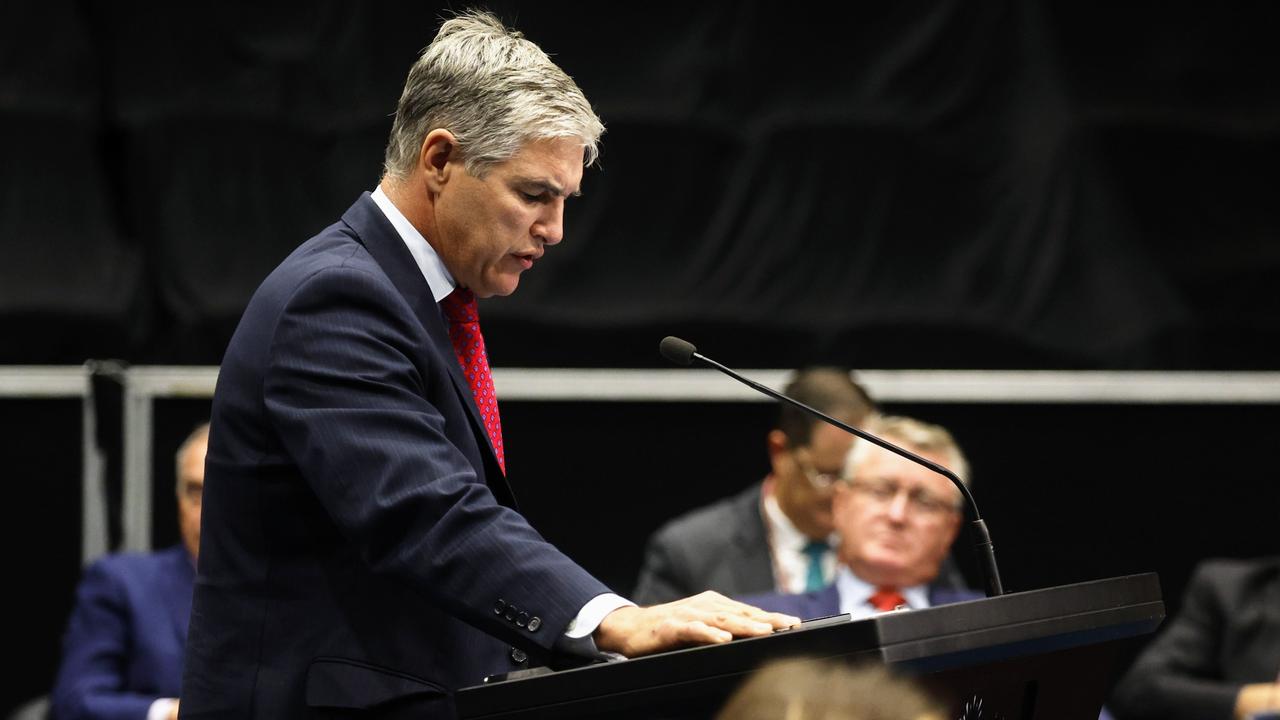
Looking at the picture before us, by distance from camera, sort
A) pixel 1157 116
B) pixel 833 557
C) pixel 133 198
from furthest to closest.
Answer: pixel 1157 116
pixel 133 198
pixel 833 557

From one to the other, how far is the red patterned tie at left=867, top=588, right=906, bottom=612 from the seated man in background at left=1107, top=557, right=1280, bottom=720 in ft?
2.55

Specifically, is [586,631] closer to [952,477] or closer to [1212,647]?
[952,477]

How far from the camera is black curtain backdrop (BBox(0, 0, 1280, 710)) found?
395 centimetres

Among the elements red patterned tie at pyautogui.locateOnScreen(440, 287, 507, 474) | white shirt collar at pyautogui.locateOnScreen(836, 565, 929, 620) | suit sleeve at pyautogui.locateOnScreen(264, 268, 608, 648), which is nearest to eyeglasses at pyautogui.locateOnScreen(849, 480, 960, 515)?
white shirt collar at pyautogui.locateOnScreen(836, 565, 929, 620)

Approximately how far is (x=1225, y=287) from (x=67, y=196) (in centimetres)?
311

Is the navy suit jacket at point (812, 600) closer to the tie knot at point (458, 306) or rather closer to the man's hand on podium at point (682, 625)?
the tie knot at point (458, 306)

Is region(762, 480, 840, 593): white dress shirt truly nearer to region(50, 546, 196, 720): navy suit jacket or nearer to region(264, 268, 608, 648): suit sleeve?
region(50, 546, 196, 720): navy suit jacket

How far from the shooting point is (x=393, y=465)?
136 centimetres

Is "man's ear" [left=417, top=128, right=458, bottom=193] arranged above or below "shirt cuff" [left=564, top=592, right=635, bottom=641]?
above

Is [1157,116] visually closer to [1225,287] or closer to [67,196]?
[1225,287]

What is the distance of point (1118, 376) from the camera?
163 inches

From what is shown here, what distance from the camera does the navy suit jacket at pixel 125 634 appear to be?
326 cm

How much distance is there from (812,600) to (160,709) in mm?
1329

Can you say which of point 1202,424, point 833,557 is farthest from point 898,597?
point 1202,424
